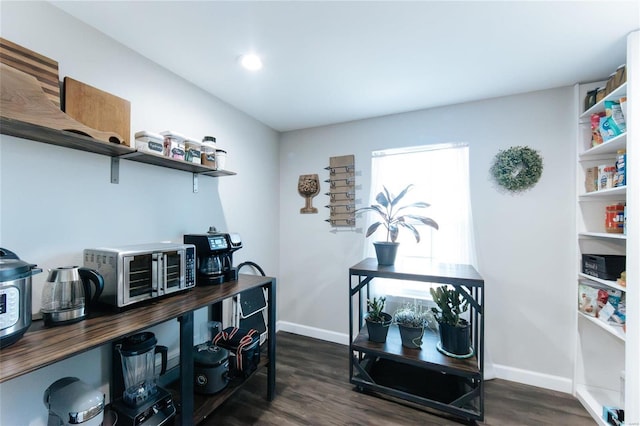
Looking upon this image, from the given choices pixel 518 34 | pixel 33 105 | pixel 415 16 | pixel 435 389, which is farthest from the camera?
pixel 435 389

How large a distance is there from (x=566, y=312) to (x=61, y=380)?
3302 mm

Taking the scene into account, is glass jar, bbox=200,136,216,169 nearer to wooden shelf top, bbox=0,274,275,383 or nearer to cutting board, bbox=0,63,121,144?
cutting board, bbox=0,63,121,144

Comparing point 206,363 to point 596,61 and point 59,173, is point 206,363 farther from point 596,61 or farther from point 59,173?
point 596,61

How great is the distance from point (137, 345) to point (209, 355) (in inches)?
18.1

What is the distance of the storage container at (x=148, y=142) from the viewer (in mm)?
1504

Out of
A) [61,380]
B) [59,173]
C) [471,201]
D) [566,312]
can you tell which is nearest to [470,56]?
[471,201]

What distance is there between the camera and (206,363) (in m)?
1.62

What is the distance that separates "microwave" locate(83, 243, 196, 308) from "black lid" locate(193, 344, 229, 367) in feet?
1.59

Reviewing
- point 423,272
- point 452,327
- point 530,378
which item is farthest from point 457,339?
point 530,378

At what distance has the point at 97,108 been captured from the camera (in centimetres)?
145

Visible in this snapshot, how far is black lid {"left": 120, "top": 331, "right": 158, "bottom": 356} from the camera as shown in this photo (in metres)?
1.40

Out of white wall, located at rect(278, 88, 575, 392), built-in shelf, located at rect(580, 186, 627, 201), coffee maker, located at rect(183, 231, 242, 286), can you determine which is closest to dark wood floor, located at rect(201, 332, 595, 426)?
white wall, located at rect(278, 88, 575, 392)

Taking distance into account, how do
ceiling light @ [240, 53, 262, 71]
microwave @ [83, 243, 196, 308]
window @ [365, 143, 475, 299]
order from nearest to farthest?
microwave @ [83, 243, 196, 308]
ceiling light @ [240, 53, 262, 71]
window @ [365, 143, 475, 299]

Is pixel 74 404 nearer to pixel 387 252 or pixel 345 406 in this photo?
pixel 345 406
